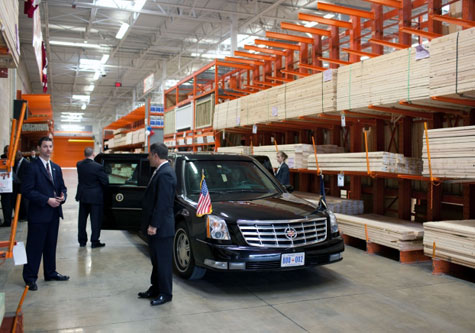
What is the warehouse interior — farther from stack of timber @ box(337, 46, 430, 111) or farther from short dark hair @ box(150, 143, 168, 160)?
short dark hair @ box(150, 143, 168, 160)

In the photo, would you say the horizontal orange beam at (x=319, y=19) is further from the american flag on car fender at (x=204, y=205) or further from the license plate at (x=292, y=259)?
the license plate at (x=292, y=259)

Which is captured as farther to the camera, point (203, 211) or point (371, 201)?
point (371, 201)

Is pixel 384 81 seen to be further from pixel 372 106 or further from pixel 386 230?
pixel 386 230

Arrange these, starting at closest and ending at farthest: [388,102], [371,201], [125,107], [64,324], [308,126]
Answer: [64,324]
[388,102]
[371,201]
[308,126]
[125,107]

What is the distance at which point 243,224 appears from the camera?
4.88m

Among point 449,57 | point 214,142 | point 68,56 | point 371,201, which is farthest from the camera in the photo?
point 68,56

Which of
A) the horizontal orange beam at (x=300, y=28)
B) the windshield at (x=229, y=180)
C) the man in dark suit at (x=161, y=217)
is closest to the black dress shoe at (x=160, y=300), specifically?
the man in dark suit at (x=161, y=217)

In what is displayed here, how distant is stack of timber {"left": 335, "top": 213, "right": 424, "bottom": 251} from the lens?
639 cm

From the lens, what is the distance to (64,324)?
400 cm

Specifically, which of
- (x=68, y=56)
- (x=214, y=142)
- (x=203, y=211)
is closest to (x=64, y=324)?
(x=203, y=211)

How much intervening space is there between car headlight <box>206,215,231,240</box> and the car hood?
0.08 metres

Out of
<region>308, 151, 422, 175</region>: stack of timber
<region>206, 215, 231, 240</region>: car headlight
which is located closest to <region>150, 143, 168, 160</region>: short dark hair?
<region>206, 215, 231, 240</region>: car headlight

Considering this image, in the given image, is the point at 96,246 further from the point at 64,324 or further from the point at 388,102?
the point at 388,102

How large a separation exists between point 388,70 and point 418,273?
2.95 m
